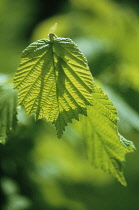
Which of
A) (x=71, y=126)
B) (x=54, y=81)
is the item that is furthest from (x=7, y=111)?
(x=71, y=126)

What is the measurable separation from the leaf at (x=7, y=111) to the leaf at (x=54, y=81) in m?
0.14

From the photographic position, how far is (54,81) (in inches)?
36.4

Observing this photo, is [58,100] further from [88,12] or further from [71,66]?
[88,12]

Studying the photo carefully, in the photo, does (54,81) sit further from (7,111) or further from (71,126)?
(71,126)

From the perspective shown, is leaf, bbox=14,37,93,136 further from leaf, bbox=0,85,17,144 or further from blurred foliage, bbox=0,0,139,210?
blurred foliage, bbox=0,0,139,210

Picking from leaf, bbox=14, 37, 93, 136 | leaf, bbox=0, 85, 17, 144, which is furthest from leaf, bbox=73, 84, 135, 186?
leaf, bbox=0, 85, 17, 144

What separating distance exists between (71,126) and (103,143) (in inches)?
13.0

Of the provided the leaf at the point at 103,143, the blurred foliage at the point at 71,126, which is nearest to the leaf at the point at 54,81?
the leaf at the point at 103,143

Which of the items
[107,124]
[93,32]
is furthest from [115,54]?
[107,124]

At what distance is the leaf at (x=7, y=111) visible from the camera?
106 cm

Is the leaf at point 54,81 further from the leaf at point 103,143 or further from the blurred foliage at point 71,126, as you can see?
the blurred foliage at point 71,126

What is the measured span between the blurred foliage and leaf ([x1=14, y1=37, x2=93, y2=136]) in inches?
10.3

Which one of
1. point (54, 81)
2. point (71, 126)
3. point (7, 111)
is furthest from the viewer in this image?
point (71, 126)

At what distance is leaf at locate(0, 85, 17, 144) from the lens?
106cm
